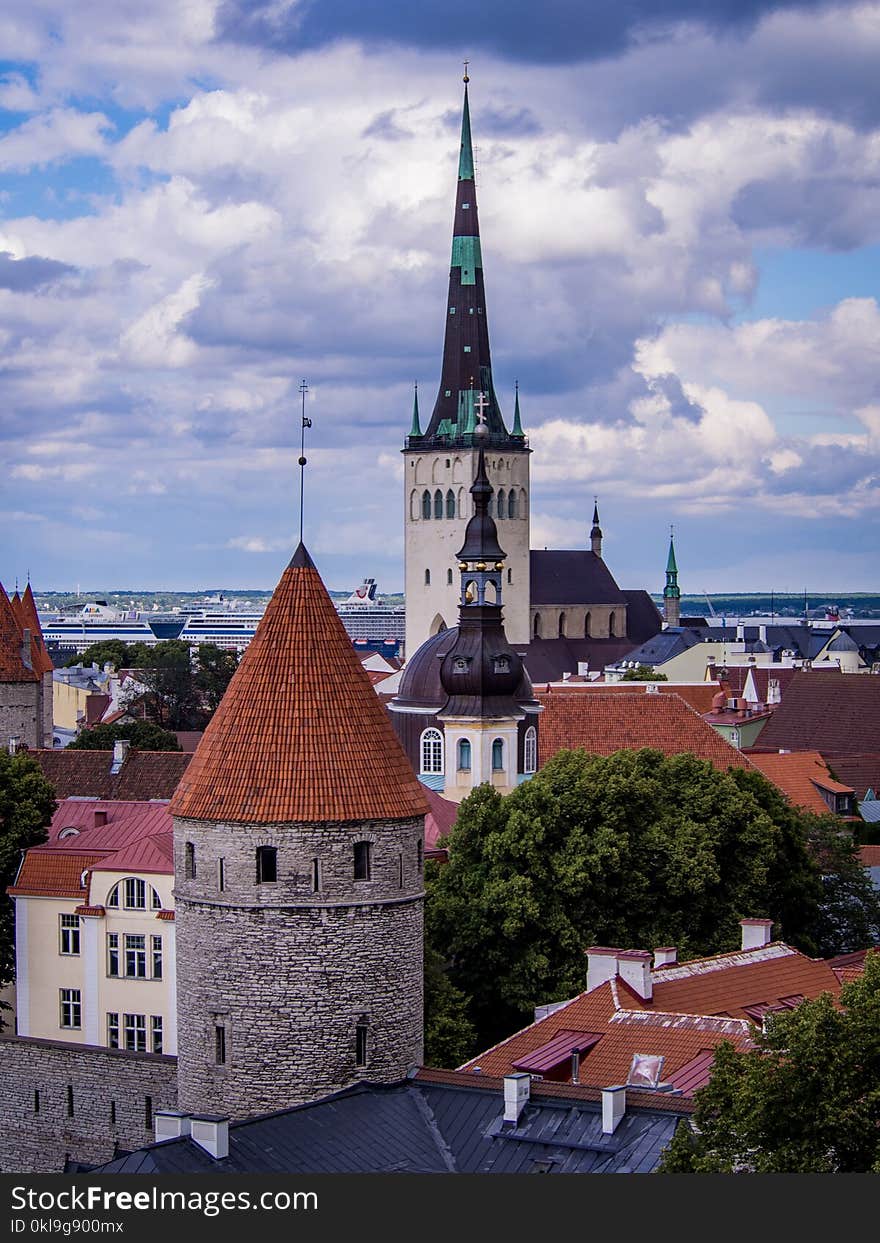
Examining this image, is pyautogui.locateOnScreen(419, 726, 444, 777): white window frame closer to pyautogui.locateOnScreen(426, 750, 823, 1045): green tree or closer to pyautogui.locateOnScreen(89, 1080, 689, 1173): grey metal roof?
pyautogui.locateOnScreen(426, 750, 823, 1045): green tree

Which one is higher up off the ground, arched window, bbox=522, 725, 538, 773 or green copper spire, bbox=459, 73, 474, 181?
green copper spire, bbox=459, 73, 474, 181

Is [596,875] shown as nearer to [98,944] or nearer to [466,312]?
[98,944]

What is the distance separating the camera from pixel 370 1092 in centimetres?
3466

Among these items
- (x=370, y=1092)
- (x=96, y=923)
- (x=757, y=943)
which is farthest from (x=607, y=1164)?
(x=96, y=923)

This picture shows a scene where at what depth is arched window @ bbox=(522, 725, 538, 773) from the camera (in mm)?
77188

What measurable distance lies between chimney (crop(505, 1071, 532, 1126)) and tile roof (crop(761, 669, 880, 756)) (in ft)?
245

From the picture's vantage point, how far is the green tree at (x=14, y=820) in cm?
5287

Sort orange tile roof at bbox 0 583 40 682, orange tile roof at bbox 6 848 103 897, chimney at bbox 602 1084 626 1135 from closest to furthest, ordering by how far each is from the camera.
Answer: chimney at bbox 602 1084 626 1135
orange tile roof at bbox 6 848 103 897
orange tile roof at bbox 0 583 40 682

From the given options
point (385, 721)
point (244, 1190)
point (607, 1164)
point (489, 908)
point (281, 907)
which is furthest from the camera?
point (489, 908)

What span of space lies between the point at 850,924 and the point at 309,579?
30.0 metres

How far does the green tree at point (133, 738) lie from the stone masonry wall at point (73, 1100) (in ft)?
162

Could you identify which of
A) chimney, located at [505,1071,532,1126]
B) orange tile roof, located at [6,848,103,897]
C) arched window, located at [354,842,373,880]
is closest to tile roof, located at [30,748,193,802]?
orange tile roof, located at [6,848,103,897]

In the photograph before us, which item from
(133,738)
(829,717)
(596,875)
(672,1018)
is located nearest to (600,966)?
(672,1018)

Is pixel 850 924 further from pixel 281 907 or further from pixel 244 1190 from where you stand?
pixel 244 1190
